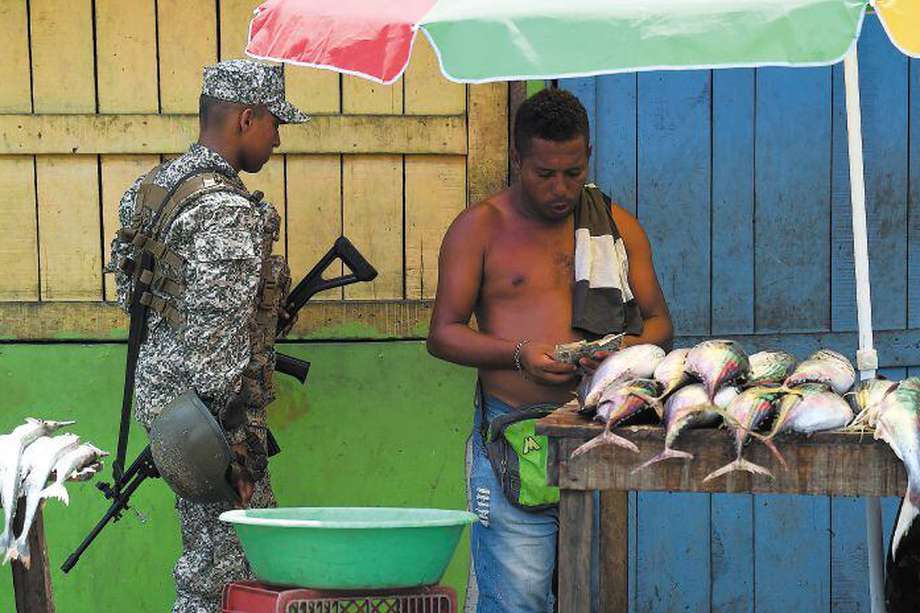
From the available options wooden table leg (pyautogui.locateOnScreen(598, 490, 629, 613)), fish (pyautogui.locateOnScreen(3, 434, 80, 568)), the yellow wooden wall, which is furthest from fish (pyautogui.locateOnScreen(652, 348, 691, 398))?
the yellow wooden wall

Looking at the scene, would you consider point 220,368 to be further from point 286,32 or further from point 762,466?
point 762,466

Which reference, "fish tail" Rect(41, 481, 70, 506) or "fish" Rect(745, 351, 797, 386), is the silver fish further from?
"fish tail" Rect(41, 481, 70, 506)

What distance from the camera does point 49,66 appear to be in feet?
18.4

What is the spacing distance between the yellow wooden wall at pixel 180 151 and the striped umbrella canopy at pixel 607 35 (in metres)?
1.78

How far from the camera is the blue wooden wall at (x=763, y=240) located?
567cm

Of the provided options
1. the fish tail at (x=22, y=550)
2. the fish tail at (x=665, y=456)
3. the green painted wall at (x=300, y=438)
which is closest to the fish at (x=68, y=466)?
the fish tail at (x=22, y=550)

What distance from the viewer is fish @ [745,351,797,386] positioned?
12.7ft

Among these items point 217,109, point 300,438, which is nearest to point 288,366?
point 300,438

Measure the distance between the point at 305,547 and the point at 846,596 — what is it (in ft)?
8.99

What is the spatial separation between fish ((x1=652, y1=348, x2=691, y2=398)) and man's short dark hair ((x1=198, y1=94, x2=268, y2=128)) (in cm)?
173

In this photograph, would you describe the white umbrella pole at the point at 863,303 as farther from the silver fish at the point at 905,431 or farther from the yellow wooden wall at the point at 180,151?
the yellow wooden wall at the point at 180,151

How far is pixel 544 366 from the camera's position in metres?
4.41

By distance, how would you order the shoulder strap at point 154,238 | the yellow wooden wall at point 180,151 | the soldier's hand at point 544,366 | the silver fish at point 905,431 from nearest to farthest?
the silver fish at point 905,431 < the soldier's hand at point 544,366 < the shoulder strap at point 154,238 < the yellow wooden wall at point 180,151

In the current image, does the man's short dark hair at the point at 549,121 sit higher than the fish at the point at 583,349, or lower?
higher
